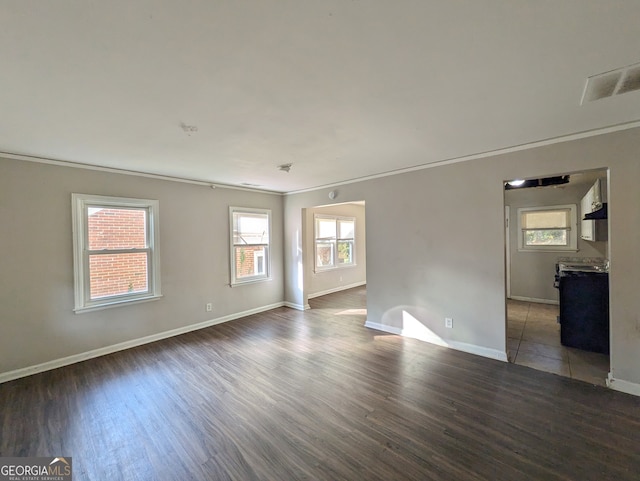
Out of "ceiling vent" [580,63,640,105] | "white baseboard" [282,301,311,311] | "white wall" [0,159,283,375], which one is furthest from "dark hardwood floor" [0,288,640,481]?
"ceiling vent" [580,63,640,105]

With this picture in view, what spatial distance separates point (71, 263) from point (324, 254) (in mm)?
5140

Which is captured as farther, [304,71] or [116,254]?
[116,254]

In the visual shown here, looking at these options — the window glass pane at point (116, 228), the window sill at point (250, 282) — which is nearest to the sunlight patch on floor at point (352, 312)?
the window sill at point (250, 282)

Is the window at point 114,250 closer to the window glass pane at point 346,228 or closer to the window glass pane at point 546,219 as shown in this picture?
the window glass pane at point 346,228

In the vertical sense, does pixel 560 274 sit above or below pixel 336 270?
above

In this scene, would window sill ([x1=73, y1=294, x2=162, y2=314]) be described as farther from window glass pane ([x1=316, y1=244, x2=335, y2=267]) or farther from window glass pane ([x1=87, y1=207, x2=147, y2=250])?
window glass pane ([x1=316, y1=244, x2=335, y2=267])

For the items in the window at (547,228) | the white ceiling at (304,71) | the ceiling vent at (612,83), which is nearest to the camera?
the white ceiling at (304,71)

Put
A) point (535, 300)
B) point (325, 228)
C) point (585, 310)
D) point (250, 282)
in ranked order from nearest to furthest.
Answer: point (585, 310), point (250, 282), point (535, 300), point (325, 228)

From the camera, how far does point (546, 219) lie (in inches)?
234

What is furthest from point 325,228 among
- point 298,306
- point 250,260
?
point 250,260

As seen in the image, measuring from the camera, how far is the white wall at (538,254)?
5.55m

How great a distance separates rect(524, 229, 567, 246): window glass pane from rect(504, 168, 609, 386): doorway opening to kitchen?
2 centimetres

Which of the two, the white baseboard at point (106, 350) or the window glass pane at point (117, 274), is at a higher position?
the window glass pane at point (117, 274)

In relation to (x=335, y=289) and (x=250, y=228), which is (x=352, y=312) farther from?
(x=250, y=228)
